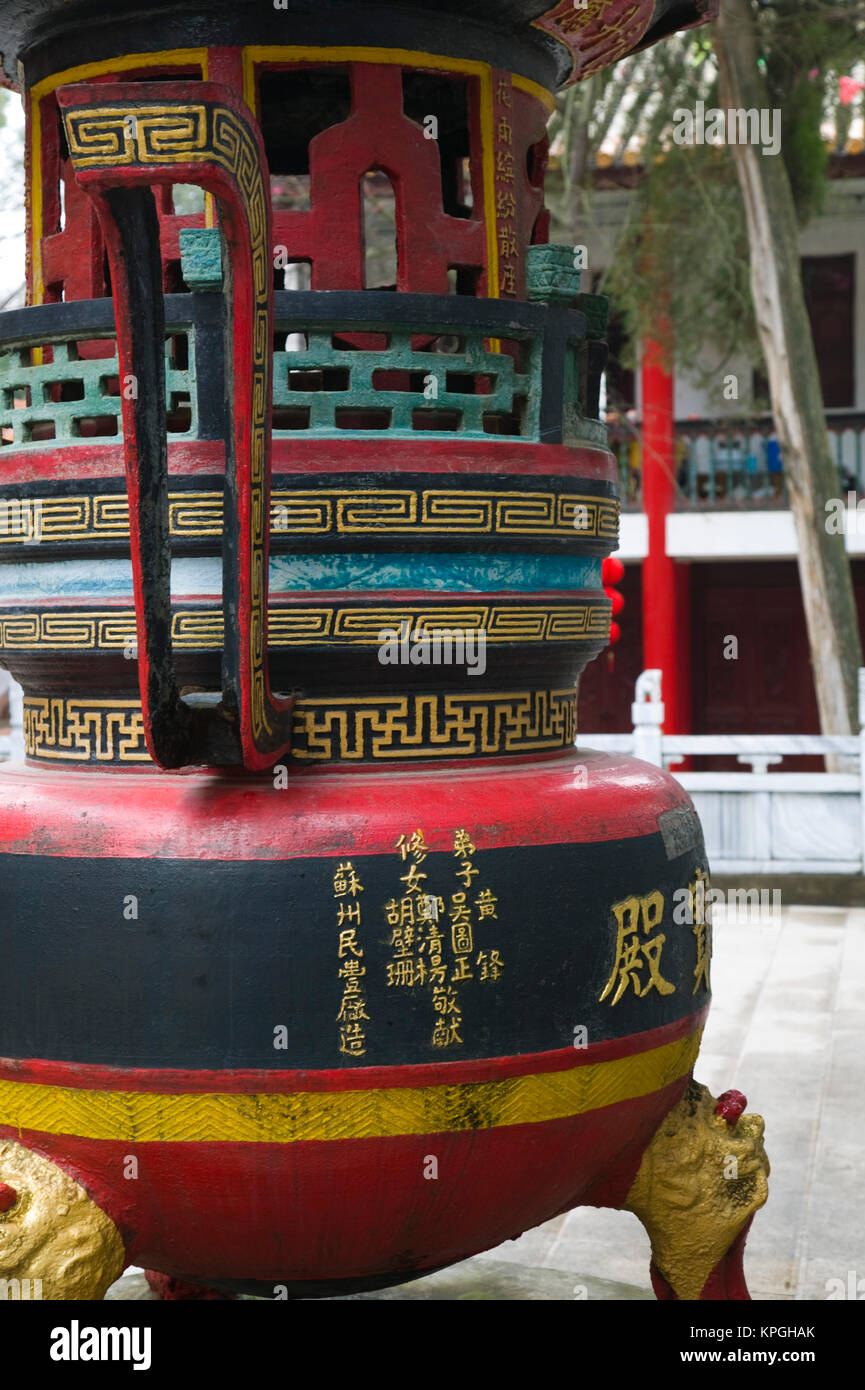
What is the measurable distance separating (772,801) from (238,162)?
7086 millimetres

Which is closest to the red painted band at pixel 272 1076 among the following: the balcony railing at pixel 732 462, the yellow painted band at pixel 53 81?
the yellow painted band at pixel 53 81

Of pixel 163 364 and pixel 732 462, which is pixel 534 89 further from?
pixel 732 462

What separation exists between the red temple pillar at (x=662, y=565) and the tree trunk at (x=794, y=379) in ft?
5.99

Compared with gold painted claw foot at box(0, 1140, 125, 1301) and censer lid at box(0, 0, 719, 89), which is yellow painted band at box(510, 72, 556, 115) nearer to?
censer lid at box(0, 0, 719, 89)

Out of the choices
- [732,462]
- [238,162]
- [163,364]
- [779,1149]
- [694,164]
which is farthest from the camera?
[732,462]

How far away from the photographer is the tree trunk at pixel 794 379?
346 inches

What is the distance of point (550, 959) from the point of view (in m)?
2.32

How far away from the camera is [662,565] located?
1184 centimetres

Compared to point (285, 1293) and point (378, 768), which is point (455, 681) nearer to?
point (378, 768)

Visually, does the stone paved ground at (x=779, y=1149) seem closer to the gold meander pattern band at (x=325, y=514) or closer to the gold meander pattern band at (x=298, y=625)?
the gold meander pattern band at (x=298, y=625)

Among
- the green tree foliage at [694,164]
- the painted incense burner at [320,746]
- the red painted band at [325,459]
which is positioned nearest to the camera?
the painted incense burner at [320,746]

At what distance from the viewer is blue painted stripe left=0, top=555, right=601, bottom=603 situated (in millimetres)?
2332

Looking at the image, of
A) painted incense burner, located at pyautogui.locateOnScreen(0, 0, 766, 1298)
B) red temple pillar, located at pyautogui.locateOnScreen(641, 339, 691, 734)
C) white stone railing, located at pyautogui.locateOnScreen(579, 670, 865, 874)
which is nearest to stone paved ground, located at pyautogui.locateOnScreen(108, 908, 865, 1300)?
painted incense burner, located at pyautogui.locateOnScreen(0, 0, 766, 1298)

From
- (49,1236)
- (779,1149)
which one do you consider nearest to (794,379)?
(779,1149)
